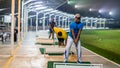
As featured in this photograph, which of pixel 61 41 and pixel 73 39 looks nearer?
pixel 73 39

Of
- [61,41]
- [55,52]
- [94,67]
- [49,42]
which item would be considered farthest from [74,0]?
[94,67]

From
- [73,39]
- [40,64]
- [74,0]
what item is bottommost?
[40,64]

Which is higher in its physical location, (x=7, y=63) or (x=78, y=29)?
(x=78, y=29)

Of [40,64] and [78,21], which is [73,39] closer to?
[78,21]

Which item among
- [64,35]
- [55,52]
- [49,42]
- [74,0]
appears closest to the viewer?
[55,52]

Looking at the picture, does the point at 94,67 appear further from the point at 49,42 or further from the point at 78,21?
the point at 49,42

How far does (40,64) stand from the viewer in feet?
40.7

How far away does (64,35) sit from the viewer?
17.2 m

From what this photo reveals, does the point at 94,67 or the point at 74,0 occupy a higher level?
the point at 74,0

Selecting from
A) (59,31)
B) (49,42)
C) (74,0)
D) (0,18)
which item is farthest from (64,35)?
(0,18)

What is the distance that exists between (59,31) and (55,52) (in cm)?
136

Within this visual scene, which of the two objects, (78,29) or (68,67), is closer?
(68,67)

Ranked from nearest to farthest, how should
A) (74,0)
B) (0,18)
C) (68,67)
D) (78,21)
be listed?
(68,67), (78,21), (74,0), (0,18)

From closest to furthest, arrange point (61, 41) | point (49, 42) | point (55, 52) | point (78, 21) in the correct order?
point (78, 21), point (55, 52), point (61, 41), point (49, 42)
